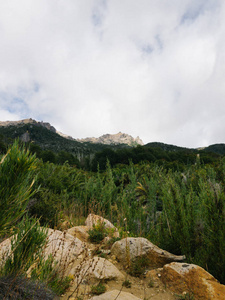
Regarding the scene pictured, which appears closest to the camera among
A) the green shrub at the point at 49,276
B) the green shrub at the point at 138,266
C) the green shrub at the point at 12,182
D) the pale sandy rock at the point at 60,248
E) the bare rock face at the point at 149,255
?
the green shrub at the point at 12,182

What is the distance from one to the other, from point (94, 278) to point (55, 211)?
2306 millimetres

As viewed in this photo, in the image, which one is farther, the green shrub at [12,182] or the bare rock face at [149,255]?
the bare rock face at [149,255]

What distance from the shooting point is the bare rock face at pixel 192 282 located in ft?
6.83

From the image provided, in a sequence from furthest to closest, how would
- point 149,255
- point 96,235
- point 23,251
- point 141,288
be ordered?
point 96,235
point 149,255
point 141,288
point 23,251

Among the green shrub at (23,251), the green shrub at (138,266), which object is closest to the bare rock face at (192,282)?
the green shrub at (138,266)

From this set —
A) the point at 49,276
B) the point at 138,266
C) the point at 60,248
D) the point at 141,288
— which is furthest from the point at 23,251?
the point at 138,266

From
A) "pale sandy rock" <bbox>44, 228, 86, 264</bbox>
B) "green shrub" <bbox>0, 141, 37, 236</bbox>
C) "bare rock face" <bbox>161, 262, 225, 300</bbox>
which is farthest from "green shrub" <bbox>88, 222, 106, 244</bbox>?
"green shrub" <bbox>0, 141, 37, 236</bbox>

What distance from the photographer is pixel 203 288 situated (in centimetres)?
213

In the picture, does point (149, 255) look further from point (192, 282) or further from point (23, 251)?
point (23, 251)

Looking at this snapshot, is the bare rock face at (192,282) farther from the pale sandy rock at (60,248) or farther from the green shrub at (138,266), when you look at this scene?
the pale sandy rock at (60,248)

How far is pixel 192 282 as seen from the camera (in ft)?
7.36

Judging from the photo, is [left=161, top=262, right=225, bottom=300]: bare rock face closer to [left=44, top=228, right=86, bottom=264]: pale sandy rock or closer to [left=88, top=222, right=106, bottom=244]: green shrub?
[left=44, top=228, right=86, bottom=264]: pale sandy rock

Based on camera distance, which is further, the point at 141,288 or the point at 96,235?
the point at 96,235

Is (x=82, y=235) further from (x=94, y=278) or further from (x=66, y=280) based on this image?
(x=66, y=280)
